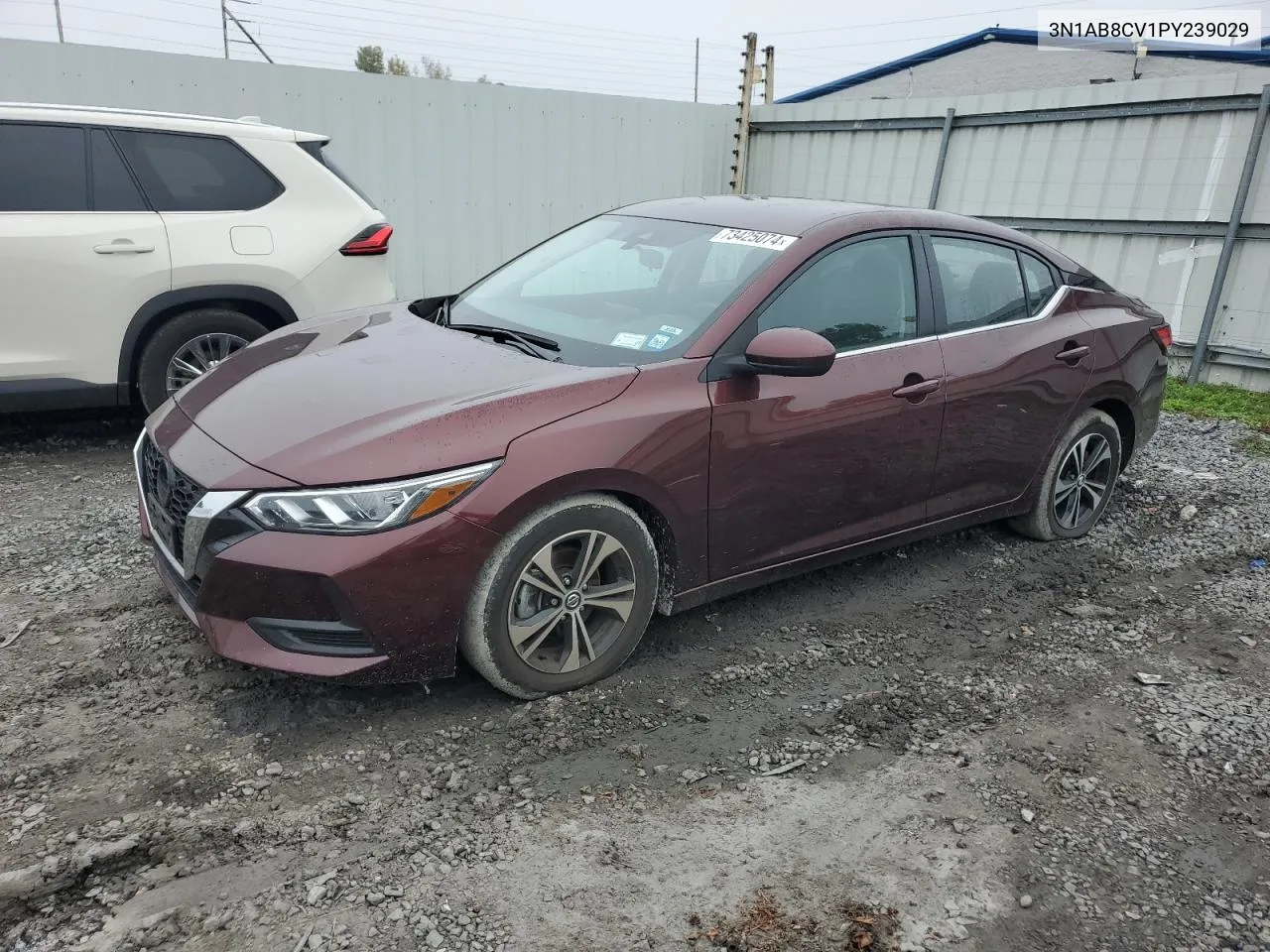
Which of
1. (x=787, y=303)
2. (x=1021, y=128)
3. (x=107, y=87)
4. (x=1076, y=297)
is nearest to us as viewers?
(x=787, y=303)

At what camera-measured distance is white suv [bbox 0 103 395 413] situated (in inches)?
203

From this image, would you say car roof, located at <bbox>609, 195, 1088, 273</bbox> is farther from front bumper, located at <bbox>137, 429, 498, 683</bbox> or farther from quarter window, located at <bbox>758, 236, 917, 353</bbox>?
front bumper, located at <bbox>137, 429, 498, 683</bbox>

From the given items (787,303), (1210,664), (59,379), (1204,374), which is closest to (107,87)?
(59,379)

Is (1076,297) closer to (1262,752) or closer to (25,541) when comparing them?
(1262,752)

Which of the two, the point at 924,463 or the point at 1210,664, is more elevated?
the point at 924,463

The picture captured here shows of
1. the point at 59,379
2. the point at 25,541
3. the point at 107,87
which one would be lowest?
the point at 25,541

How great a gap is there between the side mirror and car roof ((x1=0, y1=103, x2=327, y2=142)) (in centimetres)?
387

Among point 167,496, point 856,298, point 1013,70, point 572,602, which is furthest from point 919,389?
point 1013,70

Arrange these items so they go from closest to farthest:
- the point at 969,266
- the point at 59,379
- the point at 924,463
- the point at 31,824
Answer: the point at 31,824 → the point at 924,463 → the point at 969,266 → the point at 59,379

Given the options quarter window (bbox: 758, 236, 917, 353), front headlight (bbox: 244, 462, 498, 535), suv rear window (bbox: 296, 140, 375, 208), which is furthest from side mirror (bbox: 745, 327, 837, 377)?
suv rear window (bbox: 296, 140, 375, 208)

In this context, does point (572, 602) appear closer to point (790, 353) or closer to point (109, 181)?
point (790, 353)

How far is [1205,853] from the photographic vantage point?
8.98ft

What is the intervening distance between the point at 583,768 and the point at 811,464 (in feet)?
4.76

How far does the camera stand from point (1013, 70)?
16.8 m
